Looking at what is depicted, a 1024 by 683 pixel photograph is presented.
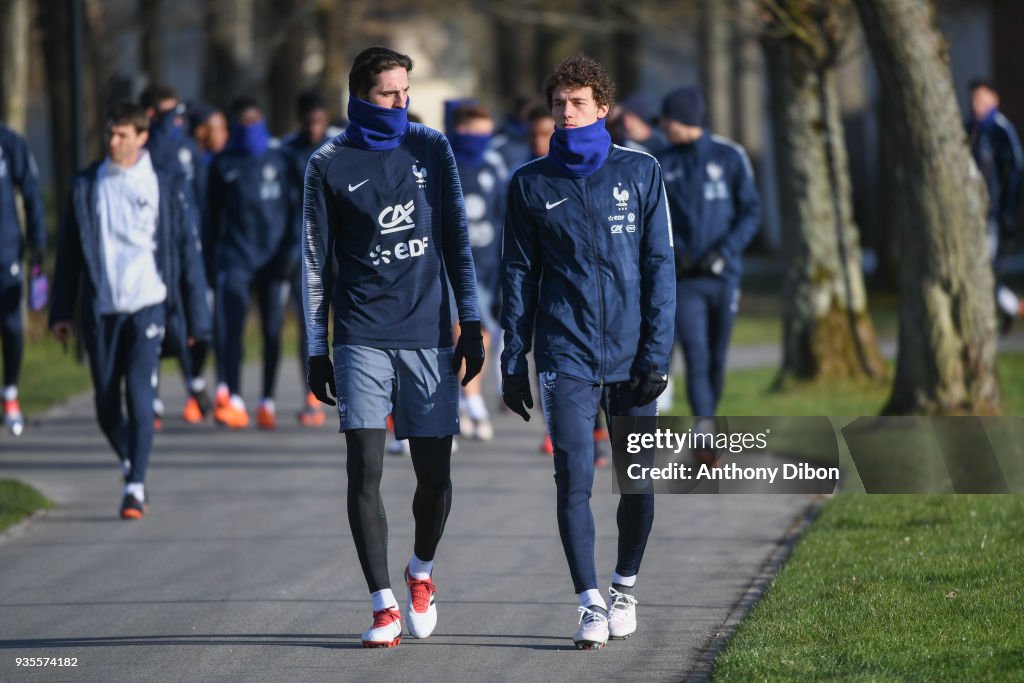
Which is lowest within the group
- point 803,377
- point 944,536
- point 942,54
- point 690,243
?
point 803,377

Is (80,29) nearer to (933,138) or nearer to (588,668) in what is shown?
(933,138)

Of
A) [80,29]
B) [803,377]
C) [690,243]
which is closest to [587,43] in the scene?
[80,29]

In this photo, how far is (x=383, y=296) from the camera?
6.47m

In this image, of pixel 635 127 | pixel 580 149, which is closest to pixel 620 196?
pixel 580 149

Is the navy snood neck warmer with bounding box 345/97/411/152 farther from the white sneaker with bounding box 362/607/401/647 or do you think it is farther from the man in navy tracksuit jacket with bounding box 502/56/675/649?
the white sneaker with bounding box 362/607/401/647

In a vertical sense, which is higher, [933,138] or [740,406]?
[933,138]

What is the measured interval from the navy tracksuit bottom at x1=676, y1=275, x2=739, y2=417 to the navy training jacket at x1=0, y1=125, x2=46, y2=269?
420cm

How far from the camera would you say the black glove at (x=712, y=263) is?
33.7 feet

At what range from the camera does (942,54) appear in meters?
11.4

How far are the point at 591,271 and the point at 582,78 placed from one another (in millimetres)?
672

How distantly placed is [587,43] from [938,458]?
116ft

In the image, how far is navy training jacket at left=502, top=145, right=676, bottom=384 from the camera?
6332 mm

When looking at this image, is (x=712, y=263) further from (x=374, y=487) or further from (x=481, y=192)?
(x=374, y=487)

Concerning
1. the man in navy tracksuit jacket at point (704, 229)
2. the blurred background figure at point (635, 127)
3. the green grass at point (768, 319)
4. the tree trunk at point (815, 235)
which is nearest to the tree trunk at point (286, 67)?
the green grass at point (768, 319)
